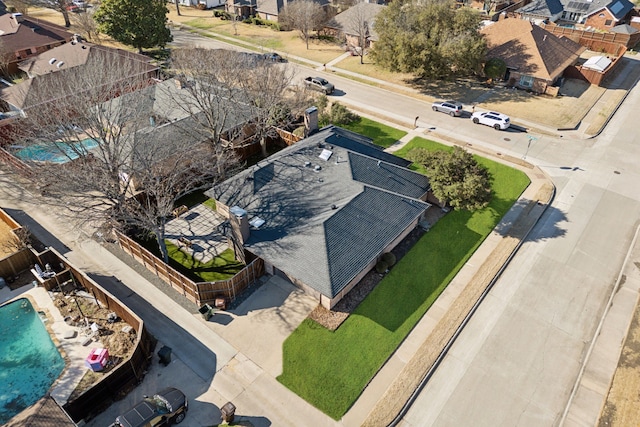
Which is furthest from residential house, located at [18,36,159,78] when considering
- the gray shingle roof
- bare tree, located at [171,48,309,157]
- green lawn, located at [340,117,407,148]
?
the gray shingle roof

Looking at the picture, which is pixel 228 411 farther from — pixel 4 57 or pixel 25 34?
pixel 25 34

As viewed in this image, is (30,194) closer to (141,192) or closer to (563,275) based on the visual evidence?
(141,192)

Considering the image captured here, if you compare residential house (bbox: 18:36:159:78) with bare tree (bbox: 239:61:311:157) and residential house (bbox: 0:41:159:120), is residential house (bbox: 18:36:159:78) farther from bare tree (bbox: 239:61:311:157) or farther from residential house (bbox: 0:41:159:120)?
bare tree (bbox: 239:61:311:157)

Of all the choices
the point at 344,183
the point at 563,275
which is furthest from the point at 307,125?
the point at 563,275

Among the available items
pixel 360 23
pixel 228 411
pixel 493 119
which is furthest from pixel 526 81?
pixel 228 411

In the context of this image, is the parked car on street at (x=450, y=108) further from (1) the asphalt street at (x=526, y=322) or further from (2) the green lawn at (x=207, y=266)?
(2) the green lawn at (x=207, y=266)

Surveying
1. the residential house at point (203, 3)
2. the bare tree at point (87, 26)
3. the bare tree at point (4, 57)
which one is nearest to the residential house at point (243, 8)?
the residential house at point (203, 3)
